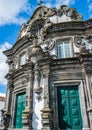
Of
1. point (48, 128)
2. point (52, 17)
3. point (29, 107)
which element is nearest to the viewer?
point (48, 128)

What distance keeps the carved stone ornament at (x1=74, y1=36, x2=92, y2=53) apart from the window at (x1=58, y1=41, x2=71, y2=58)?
0.68 m

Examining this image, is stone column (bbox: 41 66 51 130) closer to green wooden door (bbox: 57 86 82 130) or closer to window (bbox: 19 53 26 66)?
green wooden door (bbox: 57 86 82 130)

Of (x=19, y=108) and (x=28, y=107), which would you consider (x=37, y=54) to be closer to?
(x=28, y=107)

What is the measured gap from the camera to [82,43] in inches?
467

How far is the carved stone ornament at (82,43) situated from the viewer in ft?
37.4

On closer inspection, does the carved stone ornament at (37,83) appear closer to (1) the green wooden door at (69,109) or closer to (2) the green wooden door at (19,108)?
(1) the green wooden door at (69,109)

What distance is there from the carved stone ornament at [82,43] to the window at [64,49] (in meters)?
0.68

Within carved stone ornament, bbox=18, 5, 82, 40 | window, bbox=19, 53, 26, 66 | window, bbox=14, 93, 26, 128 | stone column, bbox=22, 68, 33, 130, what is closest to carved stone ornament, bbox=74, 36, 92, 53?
carved stone ornament, bbox=18, 5, 82, 40

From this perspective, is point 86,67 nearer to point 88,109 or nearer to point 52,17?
point 88,109

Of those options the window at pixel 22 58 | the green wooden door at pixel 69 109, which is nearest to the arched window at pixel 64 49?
the green wooden door at pixel 69 109

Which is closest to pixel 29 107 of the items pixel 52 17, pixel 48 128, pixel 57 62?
pixel 48 128

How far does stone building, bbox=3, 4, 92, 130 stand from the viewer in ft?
32.0

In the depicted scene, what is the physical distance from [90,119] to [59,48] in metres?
5.74

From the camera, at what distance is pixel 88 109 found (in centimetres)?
945
